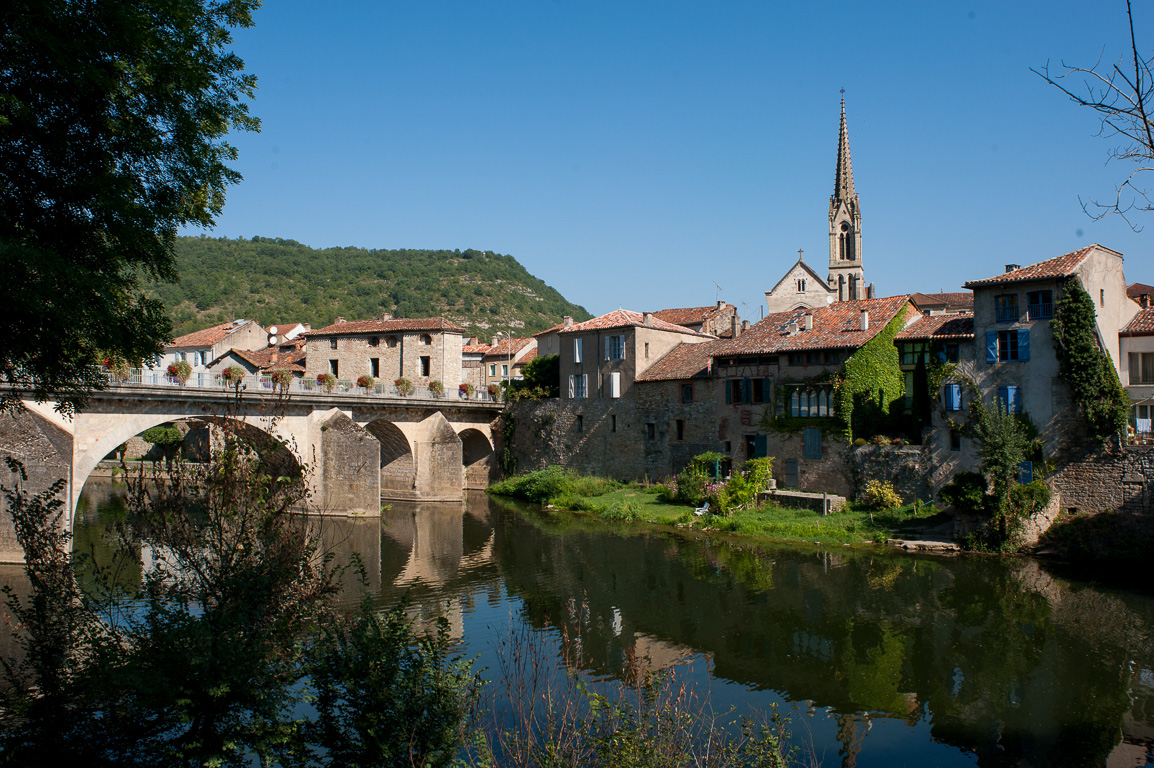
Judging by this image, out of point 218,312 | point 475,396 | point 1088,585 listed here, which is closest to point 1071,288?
point 1088,585

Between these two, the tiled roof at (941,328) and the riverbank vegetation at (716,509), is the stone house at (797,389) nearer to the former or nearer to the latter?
the tiled roof at (941,328)

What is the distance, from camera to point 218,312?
85625 millimetres

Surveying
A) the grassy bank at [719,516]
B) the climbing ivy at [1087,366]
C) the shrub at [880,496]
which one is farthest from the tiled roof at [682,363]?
the climbing ivy at [1087,366]

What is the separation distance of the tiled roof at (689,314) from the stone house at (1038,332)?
23.8m

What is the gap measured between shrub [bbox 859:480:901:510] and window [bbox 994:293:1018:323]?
7141 millimetres

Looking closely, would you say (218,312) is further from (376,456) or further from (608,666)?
(608,666)

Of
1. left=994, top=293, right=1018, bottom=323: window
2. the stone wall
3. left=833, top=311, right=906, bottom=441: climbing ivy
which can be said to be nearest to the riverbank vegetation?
left=833, top=311, right=906, bottom=441: climbing ivy

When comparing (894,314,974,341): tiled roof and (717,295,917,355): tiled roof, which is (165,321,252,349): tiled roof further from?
(894,314,974,341): tiled roof

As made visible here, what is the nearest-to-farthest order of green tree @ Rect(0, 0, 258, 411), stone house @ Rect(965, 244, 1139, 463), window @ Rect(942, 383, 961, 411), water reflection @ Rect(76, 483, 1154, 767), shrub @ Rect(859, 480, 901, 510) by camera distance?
1. green tree @ Rect(0, 0, 258, 411)
2. water reflection @ Rect(76, 483, 1154, 767)
3. stone house @ Rect(965, 244, 1139, 463)
4. window @ Rect(942, 383, 961, 411)
5. shrub @ Rect(859, 480, 901, 510)

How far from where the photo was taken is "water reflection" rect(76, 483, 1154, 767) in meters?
12.9

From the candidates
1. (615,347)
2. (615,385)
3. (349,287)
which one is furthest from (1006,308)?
(349,287)

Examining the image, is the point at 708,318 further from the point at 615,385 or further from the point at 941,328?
the point at 941,328

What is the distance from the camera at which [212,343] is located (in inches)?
2048

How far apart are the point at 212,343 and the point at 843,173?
5298 cm
